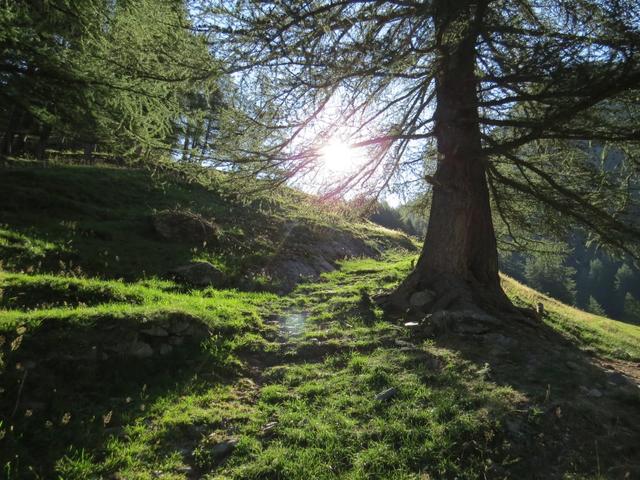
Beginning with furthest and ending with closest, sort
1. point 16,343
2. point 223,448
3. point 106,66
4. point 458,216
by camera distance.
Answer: point 458,216
point 106,66
point 16,343
point 223,448

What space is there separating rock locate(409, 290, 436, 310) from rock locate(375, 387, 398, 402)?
3.64m

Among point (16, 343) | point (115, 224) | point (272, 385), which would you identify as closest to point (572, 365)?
point (272, 385)

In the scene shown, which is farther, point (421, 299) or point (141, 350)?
point (421, 299)

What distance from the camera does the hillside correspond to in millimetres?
3951

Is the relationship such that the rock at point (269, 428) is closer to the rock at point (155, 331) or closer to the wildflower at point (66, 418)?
the wildflower at point (66, 418)

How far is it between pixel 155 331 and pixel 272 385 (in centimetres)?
217

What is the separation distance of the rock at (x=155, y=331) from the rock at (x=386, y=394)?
367 cm

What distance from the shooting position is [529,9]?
8.20 metres

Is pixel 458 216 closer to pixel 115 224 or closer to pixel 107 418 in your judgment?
pixel 107 418

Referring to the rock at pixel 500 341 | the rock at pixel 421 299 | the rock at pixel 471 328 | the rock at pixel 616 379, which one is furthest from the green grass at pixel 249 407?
the rock at pixel 616 379

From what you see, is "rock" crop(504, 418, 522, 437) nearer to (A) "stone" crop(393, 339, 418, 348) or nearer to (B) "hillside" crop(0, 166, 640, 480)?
(B) "hillside" crop(0, 166, 640, 480)

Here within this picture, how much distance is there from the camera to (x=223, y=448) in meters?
4.38

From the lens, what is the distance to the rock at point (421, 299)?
8.68 meters

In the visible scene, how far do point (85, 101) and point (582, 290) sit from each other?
4686 inches
